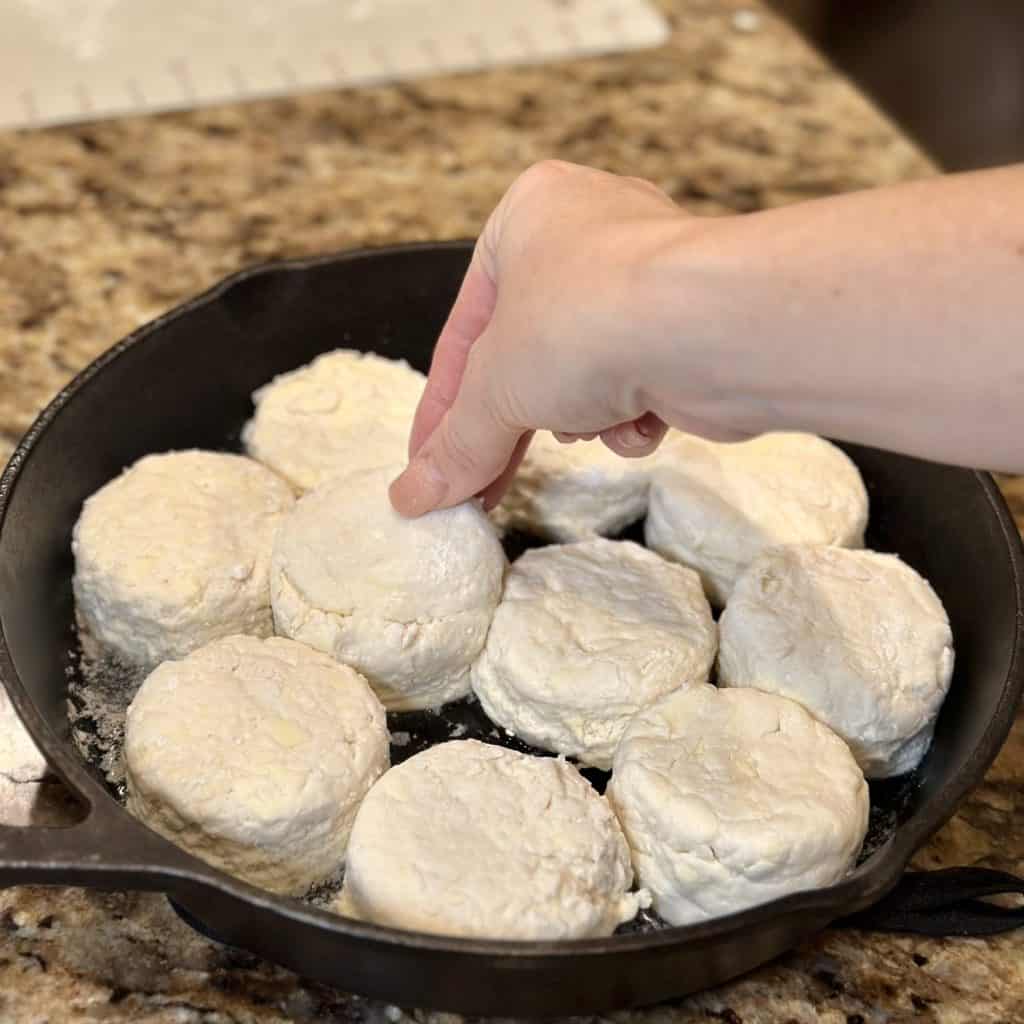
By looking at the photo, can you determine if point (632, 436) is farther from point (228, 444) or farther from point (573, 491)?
point (228, 444)

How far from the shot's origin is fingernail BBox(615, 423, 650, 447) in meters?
1.18

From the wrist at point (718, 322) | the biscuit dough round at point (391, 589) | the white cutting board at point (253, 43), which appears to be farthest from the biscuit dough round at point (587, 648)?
the white cutting board at point (253, 43)

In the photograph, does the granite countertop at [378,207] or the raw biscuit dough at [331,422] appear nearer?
the granite countertop at [378,207]

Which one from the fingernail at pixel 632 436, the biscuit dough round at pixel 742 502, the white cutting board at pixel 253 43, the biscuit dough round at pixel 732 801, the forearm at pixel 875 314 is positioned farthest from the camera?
the white cutting board at pixel 253 43

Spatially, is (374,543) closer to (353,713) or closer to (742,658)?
(353,713)

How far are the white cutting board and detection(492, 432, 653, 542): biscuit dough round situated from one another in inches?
43.9

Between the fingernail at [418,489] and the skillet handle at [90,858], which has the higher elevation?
the fingernail at [418,489]

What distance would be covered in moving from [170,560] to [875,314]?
0.77m

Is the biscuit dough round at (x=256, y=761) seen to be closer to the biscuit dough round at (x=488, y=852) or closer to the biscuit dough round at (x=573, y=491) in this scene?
the biscuit dough round at (x=488, y=852)

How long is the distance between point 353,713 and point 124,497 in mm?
380

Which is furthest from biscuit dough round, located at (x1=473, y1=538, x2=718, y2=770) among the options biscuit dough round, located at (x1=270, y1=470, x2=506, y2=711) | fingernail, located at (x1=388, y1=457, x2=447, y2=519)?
fingernail, located at (x1=388, y1=457, x2=447, y2=519)

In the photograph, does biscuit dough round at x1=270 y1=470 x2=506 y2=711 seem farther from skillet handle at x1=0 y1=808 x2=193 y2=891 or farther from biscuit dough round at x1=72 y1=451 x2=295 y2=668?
skillet handle at x1=0 y1=808 x2=193 y2=891

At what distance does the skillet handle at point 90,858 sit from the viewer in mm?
897

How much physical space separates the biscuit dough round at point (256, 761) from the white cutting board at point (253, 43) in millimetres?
1337
